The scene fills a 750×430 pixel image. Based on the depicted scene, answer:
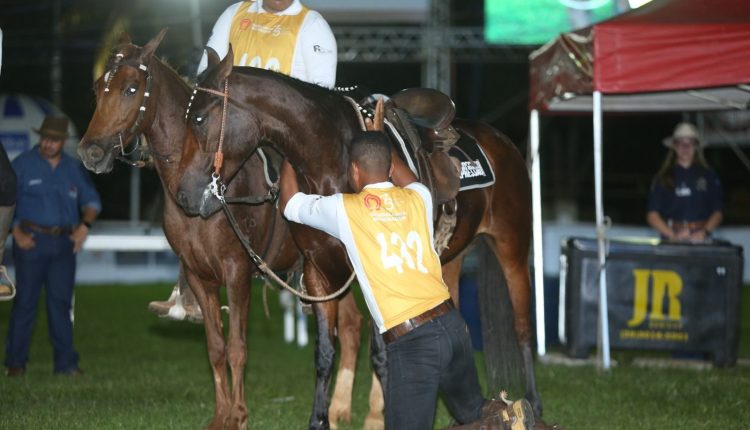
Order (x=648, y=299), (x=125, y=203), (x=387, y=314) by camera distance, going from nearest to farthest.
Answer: (x=387, y=314) → (x=648, y=299) → (x=125, y=203)

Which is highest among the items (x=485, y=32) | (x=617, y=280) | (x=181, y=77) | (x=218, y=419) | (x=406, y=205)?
(x=485, y=32)

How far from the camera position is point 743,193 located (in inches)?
1113

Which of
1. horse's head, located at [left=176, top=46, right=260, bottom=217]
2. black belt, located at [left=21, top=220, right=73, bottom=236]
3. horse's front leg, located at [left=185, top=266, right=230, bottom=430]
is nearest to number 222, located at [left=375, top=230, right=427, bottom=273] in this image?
horse's head, located at [left=176, top=46, right=260, bottom=217]

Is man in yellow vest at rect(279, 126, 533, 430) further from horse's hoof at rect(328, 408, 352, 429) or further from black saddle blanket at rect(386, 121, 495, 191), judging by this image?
horse's hoof at rect(328, 408, 352, 429)

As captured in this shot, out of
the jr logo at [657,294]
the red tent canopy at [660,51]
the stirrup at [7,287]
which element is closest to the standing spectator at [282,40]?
the stirrup at [7,287]

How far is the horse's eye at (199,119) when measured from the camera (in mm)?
5988

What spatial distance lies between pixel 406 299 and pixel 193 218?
2226 millimetres

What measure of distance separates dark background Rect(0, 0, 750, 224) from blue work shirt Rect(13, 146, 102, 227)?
10.9m

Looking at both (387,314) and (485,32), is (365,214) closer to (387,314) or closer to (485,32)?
(387,314)

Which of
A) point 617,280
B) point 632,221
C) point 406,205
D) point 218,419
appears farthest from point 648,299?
point 632,221

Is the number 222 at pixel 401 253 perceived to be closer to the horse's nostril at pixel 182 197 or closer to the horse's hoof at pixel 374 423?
the horse's nostril at pixel 182 197

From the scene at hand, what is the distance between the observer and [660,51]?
8.84 m

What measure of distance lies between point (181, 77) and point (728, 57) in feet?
14.0

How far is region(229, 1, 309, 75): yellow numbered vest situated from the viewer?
7211mm
